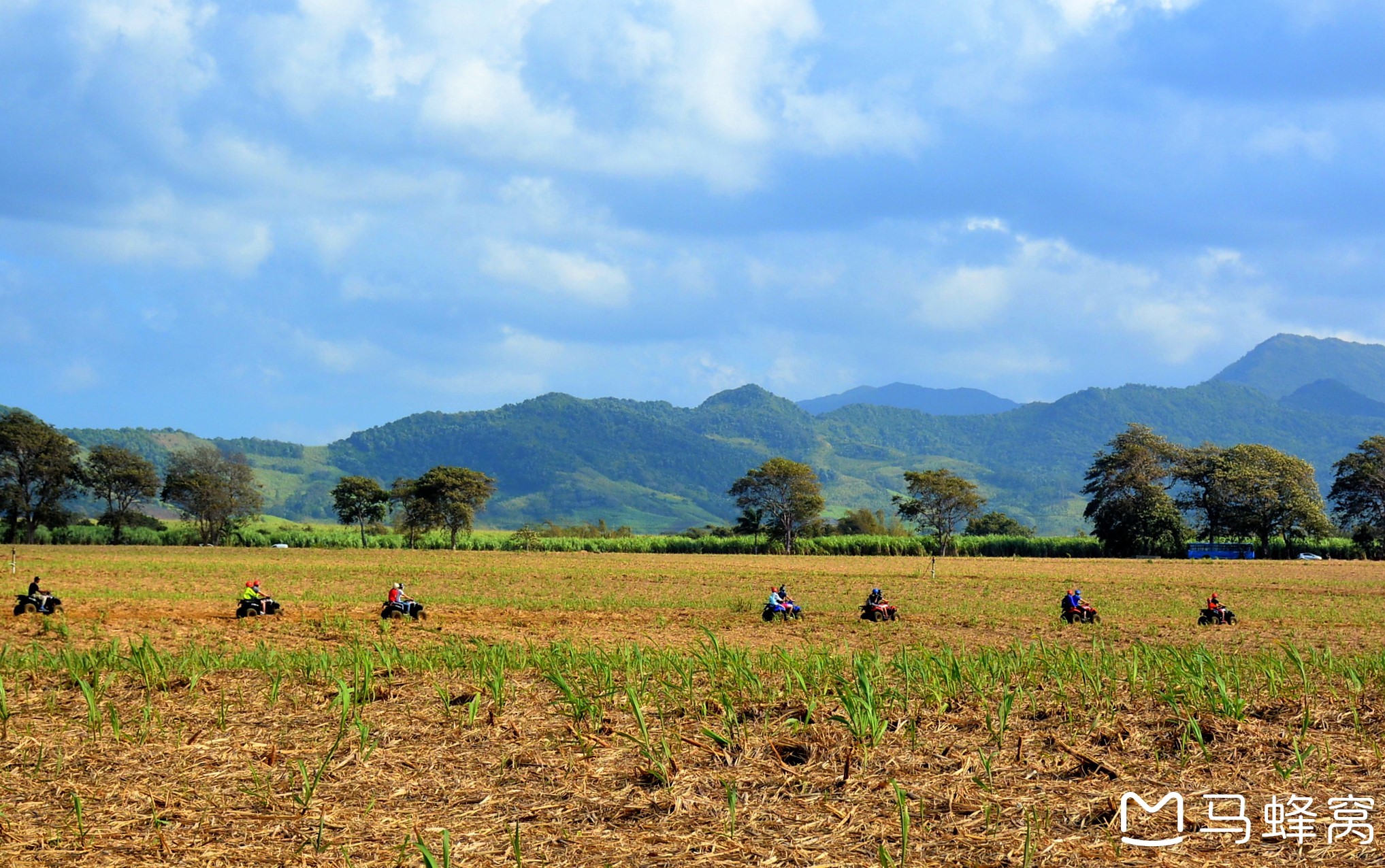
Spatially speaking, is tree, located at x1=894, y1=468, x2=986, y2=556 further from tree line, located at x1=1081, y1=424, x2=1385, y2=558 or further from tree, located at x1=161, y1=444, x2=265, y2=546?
tree, located at x1=161, y1=444, x2=265, y2=546

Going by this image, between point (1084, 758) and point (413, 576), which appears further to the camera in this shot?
point (413, 576)

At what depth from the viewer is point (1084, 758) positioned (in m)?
6.66

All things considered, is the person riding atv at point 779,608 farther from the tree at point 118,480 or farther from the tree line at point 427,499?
the tree at point 118,480

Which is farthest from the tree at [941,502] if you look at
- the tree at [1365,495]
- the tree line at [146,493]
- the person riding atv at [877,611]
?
the person riding atv at [877,611]

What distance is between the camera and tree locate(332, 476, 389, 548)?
10981cm

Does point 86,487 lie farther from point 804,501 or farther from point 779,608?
point 779,608

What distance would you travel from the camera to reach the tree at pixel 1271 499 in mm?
100312

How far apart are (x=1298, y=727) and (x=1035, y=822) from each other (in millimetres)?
2889

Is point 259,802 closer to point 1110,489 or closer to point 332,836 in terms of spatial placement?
point 332,836

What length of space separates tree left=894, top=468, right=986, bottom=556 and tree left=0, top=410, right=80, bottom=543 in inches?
3659

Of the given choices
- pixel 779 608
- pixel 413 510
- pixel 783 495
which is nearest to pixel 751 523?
pixel 783 495

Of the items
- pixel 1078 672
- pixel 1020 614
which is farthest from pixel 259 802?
pixel 1020 614

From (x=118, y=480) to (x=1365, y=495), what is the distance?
135m

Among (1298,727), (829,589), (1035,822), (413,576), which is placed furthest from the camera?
(413,576)
